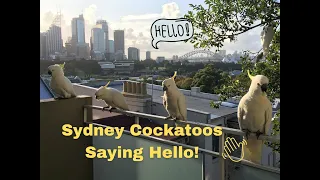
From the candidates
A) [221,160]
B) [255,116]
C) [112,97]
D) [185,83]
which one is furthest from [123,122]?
[255,116]

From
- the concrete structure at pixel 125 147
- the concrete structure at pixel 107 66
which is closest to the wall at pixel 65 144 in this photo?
the concrete structure at pixel 125 147

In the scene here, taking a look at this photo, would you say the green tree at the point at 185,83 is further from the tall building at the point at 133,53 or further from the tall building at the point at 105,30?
the tall building at the point at 105,30

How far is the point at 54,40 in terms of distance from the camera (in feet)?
3.28

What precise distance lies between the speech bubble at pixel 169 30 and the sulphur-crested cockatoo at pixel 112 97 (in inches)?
13.0

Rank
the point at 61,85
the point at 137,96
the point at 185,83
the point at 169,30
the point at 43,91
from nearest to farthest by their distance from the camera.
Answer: the point at 43,91 < the point at 169,30 < the point at 185,83 < the point at 137,96 < the point at 61,85

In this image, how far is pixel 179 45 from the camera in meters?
0.97

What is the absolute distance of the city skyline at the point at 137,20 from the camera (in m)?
0.96

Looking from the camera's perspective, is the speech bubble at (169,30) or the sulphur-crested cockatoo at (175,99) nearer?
the speech bubble at (169,30)

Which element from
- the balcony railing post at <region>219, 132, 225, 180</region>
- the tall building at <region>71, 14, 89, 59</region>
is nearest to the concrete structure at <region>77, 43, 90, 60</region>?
the tall building at <region>71, 14, 89, 59</region>

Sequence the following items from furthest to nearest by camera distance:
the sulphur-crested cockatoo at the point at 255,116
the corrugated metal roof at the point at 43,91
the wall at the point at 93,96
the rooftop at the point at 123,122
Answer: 1. the wall at the point at 93,96
2. the rooftop at the point at 123,122
3. the sulphur-crested cockatoo at the point at 255,116
4. the corrugated metal roof at the point at 43,91

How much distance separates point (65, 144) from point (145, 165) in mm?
416

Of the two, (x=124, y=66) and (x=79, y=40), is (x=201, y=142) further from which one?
(x=79, y=40)

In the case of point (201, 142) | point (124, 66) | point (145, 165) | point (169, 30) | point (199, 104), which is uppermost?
point (169, 30)
